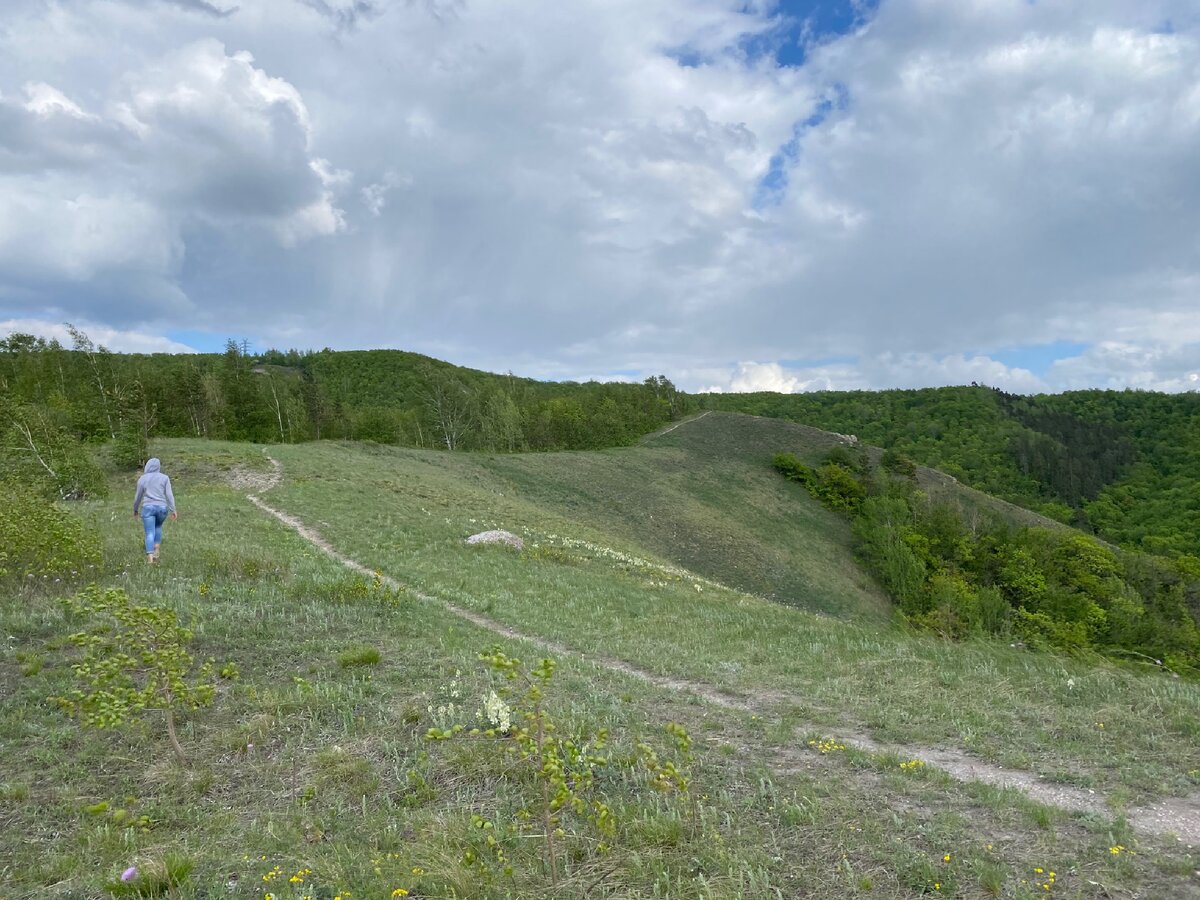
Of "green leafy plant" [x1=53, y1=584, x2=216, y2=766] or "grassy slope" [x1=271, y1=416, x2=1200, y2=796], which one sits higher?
"green leafy plant" [x1=53, y1=584, x2=216, y2=766]

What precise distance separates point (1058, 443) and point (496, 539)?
13905 cm

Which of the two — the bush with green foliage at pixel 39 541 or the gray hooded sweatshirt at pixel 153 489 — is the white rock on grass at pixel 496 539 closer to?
the gray hooded sweatshirt at pixel 153 489

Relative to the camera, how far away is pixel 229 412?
66.7 metres

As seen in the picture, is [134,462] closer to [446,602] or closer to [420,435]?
[446,602]

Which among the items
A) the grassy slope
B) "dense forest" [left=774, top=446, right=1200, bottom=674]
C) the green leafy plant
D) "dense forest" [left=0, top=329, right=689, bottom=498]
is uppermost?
"dense forest" [left=0, top=329, right=689, bottom=498]

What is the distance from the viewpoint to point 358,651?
8.39 metres

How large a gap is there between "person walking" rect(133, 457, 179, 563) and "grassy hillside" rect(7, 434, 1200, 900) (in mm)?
807

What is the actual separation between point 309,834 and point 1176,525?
122 m

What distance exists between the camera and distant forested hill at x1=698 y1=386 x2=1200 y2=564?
99.8 meters

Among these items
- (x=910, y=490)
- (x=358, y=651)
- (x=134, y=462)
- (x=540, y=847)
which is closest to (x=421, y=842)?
(x=540, y=847)

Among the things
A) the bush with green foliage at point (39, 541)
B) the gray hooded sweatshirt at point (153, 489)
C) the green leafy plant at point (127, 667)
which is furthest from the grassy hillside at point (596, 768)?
the gray hooded sweatshirt at point (153, 489)

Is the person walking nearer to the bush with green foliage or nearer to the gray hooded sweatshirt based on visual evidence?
the gray hooded sweatshirt

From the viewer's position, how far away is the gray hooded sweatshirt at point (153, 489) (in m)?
13.9

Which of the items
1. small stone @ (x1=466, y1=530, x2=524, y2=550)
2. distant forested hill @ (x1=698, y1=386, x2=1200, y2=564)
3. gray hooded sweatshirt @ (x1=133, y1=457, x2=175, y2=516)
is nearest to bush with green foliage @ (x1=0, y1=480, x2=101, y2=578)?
gray hooded sweatshirt @ (x1=133, y1=457, x2=175, y2=516)
